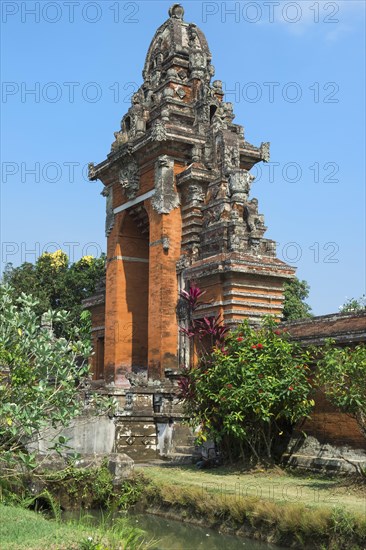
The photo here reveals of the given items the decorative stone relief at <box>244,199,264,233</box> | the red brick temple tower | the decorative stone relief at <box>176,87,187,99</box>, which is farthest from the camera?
the decorative stone relief at <box>176,87,187,99</box>

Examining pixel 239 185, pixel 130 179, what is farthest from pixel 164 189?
pixel 239 185

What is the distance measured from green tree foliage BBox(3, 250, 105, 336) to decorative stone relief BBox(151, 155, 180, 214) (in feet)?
71.0

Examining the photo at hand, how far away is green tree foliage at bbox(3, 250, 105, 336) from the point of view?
42625 mm

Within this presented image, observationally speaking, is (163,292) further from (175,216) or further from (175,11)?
(175,11)

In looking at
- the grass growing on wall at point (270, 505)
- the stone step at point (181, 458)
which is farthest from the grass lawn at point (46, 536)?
the stone step at point (181, 458)

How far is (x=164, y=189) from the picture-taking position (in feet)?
69.8

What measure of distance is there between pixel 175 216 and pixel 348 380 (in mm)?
10827

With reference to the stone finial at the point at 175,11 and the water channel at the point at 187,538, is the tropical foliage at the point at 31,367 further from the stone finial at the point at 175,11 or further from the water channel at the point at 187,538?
the stone finial at the point at 175,11

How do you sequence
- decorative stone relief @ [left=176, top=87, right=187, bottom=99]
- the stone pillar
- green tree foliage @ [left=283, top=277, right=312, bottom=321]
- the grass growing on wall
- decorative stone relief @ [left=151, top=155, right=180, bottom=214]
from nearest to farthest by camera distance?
the grass growing on wall
the stone pillar
decorative stone relief @ [left=151, top=155, right=180, bottom=214]
decorative stone relief @ [left=176, top=87, right=187, bottom=99]
green tree foliage @ [left=283, top=277, right=312, bottom=321]

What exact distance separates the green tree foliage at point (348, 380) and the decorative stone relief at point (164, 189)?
34.6 ft

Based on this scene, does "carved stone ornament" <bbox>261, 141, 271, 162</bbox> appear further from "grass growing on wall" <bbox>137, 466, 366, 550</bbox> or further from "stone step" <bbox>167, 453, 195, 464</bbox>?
"grass growing on wall" <bbox>137, 466, 366, 550</bbox>

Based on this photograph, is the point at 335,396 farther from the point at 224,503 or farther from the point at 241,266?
the point at 241,266

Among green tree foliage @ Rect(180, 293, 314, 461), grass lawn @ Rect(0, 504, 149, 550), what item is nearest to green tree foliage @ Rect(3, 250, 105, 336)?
green tree foliage @ Rect(180, 293, 314, 461)

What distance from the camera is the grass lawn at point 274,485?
32.5 ft
